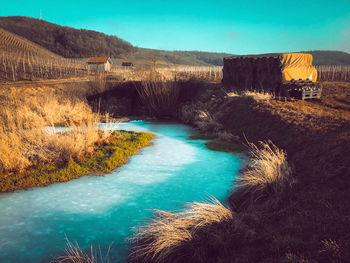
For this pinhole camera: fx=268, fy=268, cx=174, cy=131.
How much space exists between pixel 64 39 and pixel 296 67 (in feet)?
292

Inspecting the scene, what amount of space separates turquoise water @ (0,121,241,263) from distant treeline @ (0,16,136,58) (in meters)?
83.1

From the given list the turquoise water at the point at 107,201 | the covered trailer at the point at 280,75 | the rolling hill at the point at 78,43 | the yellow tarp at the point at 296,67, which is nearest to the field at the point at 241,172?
the turquoise water at the point at 107,201

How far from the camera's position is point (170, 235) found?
3221mm

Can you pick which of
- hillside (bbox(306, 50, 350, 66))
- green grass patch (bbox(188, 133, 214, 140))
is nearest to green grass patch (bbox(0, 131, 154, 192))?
green grass patch (bbox(188, 133, 214, 140))

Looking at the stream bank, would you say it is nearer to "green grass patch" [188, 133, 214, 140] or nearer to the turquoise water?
the turquoise water

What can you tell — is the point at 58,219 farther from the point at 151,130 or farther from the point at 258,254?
the point at 151,130

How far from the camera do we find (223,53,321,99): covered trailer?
11.7 metres

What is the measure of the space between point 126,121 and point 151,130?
2.47 metres

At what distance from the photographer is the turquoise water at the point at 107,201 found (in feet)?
12.4

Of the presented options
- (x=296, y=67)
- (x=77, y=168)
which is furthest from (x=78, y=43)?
(x=77, y=168)

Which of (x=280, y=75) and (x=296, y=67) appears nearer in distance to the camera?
(x=280, y=75)

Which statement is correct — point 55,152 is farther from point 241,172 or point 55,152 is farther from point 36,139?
point 241,172

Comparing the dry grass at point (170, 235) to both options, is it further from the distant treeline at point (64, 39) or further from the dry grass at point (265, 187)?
the distant treeline at point (64, 39)

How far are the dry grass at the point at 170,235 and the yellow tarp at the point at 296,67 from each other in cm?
1063
